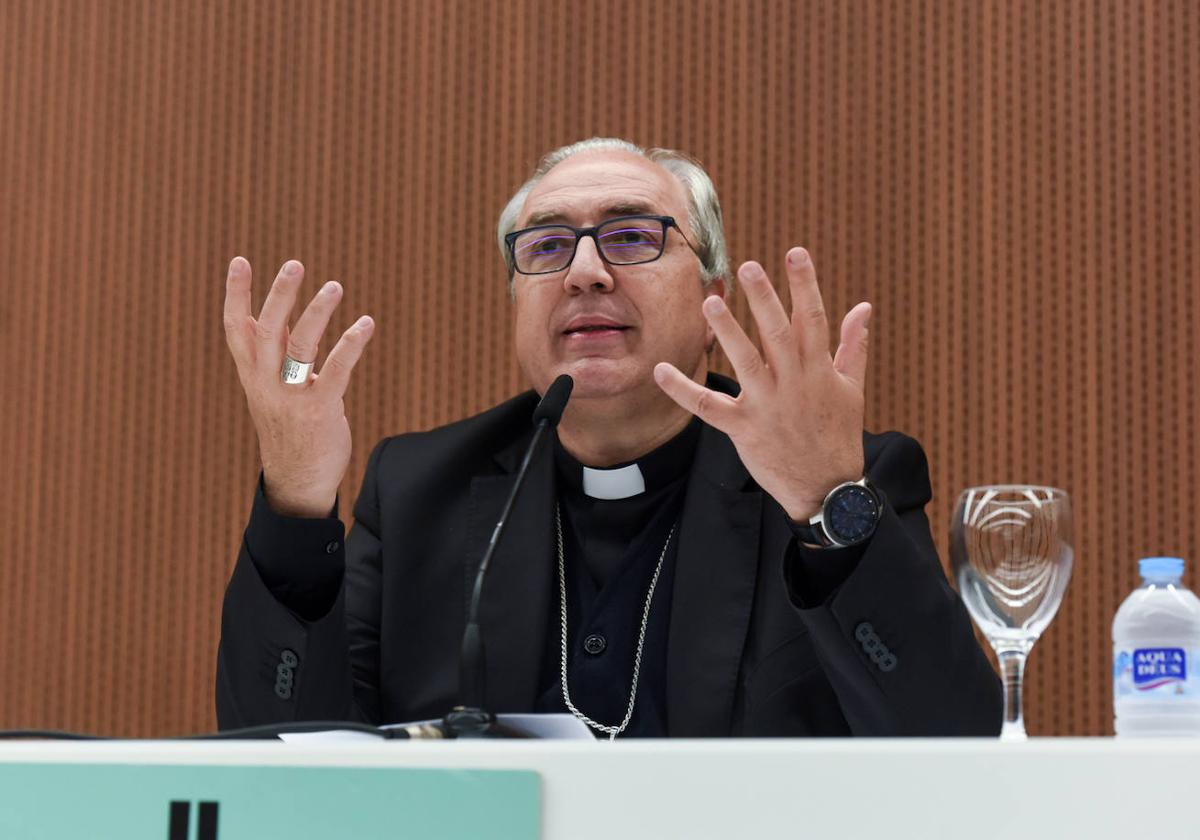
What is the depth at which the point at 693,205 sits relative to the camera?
7.03ft

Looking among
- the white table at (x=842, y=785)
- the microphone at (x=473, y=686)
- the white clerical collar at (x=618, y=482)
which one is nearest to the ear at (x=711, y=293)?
the white clerical collar at (x=618, y=482)

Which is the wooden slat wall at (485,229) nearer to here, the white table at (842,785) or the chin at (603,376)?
the chin at (603,376)

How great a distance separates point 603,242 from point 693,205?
0.21 meters

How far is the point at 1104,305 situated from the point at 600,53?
108 cm

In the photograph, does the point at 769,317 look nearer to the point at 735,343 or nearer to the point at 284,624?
the point at 735,343

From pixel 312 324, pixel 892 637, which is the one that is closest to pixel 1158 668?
pixel 892 637

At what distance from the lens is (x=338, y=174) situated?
2820mm

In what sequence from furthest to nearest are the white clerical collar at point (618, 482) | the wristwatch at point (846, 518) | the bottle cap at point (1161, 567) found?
the white clerical collar at point (618, 482)
the wristwatch at point (846, 518)
the bottle cap at point (1161, 567)

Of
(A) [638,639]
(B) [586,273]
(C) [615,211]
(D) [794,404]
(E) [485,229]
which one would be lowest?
(A) [638,639]

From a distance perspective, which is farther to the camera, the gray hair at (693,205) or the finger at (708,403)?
the gray hair at (693,205)

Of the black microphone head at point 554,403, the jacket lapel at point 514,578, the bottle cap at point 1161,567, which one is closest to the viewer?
the bottle cap at point 1161,567

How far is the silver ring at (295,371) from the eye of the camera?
1.53 metres

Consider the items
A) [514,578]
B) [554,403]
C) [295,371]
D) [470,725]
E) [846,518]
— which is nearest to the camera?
[470,725]

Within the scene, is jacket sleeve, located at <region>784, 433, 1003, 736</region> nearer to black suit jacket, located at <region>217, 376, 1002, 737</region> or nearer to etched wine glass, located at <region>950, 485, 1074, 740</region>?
black suit jacket, located at <region>217, 376, 1002, 737</region>
